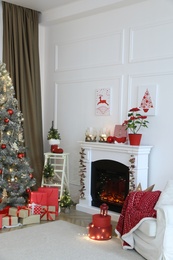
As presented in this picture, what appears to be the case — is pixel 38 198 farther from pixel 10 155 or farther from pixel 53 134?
pixel 53 134

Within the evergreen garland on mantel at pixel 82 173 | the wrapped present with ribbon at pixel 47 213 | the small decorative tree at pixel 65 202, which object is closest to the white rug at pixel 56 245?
the wrapped present with ribbon at pixel 47 213

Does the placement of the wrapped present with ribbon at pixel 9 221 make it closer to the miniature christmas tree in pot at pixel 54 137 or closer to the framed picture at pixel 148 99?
the miniature christmas tree in pot at pixel 54 137

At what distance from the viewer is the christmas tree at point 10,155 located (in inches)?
178

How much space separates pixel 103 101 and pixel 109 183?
1241 millimetres

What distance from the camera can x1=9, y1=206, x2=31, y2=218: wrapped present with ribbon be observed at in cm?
434

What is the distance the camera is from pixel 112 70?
16.5 feet

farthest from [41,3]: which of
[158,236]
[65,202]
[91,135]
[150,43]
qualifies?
[158,236]

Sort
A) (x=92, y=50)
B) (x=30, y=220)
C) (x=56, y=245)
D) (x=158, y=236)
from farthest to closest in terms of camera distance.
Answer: (x=92, y=50) → (x=30, y=220) → (x=56, y=245) → (x=158, y=236)

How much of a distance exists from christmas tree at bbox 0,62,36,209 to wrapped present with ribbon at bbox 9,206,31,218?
0.19 m

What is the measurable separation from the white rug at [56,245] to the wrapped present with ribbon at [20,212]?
20 cm

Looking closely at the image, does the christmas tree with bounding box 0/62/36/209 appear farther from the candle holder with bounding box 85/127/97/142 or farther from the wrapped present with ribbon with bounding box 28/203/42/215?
the candle holder with bounding box 85/127/97/142

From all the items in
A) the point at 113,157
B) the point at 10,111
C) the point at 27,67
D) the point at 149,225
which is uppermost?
the point at 27,67

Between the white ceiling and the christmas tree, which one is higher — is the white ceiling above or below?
above

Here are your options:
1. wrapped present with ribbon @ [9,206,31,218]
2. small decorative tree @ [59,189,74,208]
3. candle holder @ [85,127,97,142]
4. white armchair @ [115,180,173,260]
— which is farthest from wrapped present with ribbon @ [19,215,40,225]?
candle holder @ [85,127,97,142]
